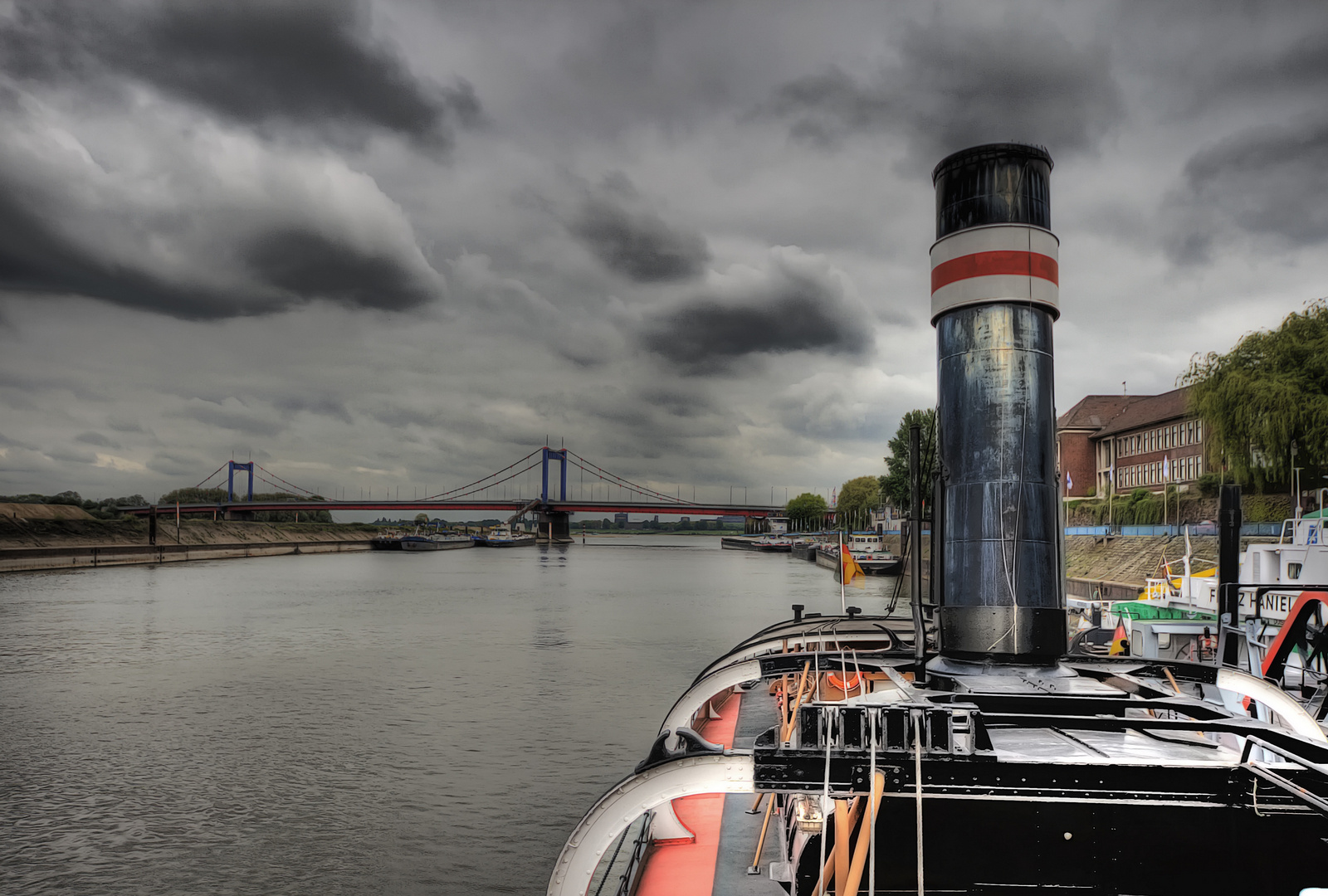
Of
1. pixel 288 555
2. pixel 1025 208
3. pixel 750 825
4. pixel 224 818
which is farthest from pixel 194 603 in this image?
pixel 288 555

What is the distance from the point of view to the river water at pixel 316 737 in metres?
10.3

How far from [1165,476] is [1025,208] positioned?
68.9 meters

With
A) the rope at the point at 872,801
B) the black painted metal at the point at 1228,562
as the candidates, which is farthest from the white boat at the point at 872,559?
the rope at the point at 872,801

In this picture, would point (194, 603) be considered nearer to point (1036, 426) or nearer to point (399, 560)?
point (1036, 426)

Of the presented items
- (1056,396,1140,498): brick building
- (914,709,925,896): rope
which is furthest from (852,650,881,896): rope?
(1056,396,1140,498): brick building

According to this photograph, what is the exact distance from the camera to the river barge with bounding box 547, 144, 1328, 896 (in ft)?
12.5

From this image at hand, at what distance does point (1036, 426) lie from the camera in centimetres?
538

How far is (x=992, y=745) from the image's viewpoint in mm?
4137

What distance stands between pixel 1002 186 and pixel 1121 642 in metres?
15.9

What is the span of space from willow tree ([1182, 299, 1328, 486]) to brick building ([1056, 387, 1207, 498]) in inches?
602

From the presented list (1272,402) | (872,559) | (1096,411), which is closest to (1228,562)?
(1272,402)

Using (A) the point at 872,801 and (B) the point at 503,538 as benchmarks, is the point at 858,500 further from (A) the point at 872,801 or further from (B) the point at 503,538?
(A) the point at 872,801

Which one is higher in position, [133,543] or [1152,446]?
[1152,446]

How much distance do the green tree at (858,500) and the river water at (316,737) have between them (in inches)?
4048
